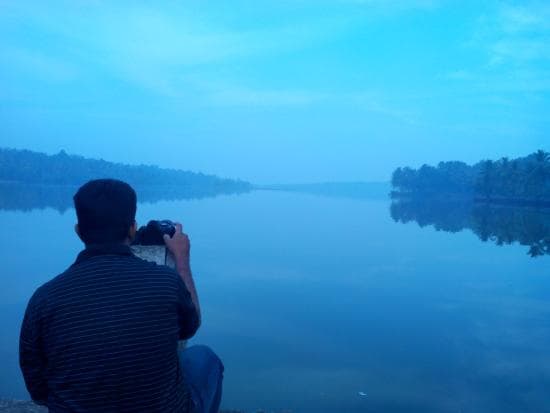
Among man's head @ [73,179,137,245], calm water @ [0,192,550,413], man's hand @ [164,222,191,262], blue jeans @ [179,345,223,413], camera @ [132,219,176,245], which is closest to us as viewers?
man's head @ [73,179,137,245]

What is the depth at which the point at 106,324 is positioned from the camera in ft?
4.76

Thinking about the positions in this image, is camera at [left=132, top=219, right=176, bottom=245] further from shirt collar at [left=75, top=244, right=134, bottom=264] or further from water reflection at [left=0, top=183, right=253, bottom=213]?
water reflection at [left=0, top=183, right=253, bottom=213]

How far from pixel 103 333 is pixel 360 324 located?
5.82m

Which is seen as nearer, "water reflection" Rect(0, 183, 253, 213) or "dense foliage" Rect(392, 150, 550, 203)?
"water reflection" Rect(0, 183, 253, 213)

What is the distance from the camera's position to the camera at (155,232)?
7.42 ft

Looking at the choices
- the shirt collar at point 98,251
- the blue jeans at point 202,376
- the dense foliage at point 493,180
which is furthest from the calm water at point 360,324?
the dense foliage at point 493,180

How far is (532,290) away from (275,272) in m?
5.32

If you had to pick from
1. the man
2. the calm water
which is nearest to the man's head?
the man

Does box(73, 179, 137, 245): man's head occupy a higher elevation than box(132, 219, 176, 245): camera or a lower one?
higher

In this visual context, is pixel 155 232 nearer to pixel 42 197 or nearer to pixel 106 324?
pixel 106 324

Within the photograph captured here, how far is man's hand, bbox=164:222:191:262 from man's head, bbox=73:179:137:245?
1.76 feet

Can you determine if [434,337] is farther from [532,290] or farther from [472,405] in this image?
[532,290]

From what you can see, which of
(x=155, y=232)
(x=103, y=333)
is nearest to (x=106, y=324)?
(x=103, y=333)

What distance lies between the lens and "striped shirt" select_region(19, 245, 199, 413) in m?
1.45
